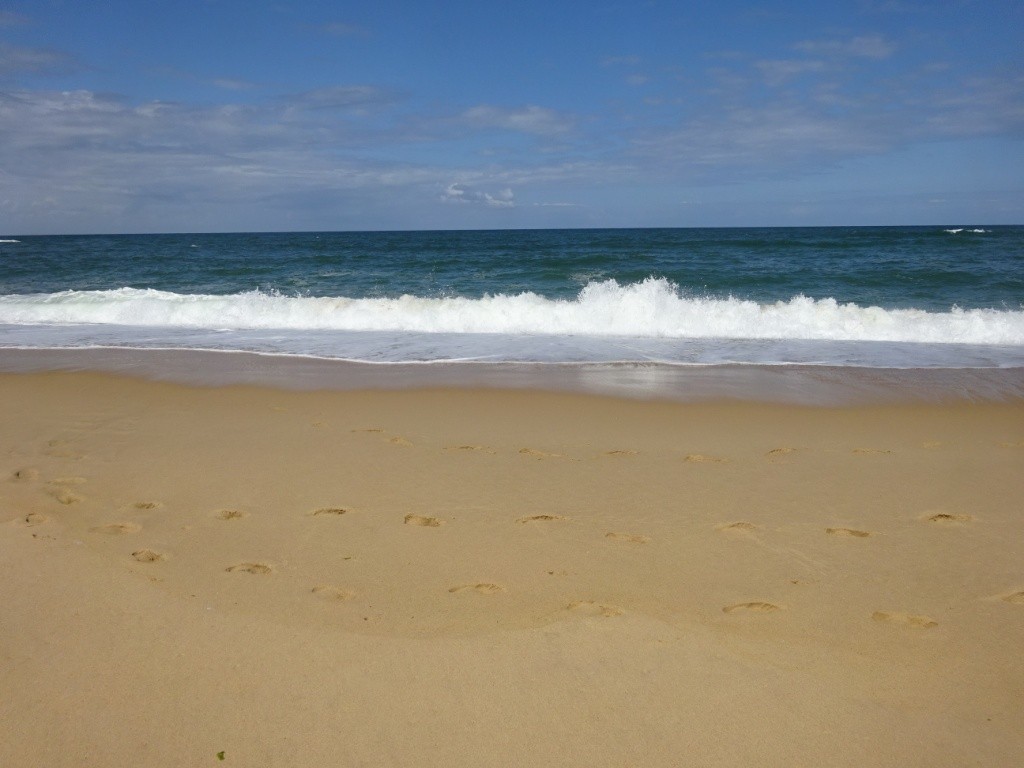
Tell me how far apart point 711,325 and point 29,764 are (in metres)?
12.7

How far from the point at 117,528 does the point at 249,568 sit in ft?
3.47

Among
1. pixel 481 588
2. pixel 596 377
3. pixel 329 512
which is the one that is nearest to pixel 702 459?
pixel 481 588

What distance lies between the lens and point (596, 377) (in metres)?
8.89

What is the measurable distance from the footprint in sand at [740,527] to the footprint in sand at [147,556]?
3129 millimetres

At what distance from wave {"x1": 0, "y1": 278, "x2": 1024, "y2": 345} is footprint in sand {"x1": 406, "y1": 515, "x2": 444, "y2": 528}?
939 centimetres

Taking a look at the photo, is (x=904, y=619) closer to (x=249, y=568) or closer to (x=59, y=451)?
(x=249, y=568)

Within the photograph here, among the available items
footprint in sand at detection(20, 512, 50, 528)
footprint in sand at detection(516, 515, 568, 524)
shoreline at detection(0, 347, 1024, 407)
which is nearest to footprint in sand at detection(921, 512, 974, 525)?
footprint in sand at detection(516, 515, 568, 524)

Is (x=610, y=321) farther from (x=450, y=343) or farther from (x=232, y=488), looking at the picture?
(x=232, y=488)

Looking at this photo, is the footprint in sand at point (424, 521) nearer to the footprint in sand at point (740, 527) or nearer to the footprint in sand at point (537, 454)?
the footprint in sand at point (537, 454)

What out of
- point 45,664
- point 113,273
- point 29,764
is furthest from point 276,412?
point 113,273

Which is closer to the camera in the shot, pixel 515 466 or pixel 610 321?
pixel 515 466

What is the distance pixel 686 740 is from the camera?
2.46 m

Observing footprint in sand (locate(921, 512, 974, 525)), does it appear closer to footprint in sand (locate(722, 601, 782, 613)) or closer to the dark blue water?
footprint in sand (locate(722, 601, 782, 613))

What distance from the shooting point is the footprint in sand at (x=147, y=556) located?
12.3ft
